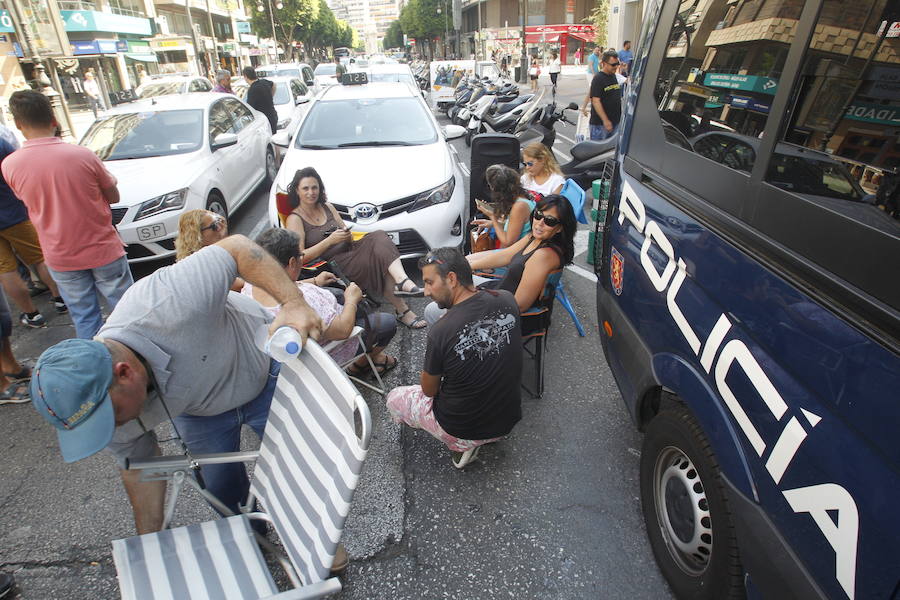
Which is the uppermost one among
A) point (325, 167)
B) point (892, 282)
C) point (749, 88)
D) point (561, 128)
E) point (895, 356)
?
point (749, 88)

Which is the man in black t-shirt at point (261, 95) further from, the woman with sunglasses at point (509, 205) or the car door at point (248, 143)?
the woman with sunglasses at point (509, 205)

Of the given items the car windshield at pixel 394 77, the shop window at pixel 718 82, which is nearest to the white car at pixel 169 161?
the shop window at pixel 718 82

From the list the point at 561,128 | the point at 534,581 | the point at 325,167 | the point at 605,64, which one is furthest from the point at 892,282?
the point at 561,128

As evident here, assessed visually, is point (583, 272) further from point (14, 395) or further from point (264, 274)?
point (14, 395)

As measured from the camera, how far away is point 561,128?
13070 mm

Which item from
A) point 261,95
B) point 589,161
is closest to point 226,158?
point 261,95

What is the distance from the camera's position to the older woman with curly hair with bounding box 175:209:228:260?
2.96 meters

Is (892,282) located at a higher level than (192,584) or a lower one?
higher

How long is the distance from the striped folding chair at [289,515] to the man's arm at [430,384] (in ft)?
2.49

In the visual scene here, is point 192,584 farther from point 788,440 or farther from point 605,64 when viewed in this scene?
point 605,64

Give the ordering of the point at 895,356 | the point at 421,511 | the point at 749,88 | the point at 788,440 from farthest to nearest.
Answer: the point at 421,511 < the point at 749,88 < the point at 788,440 < the point at 895,356

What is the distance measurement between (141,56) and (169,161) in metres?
32.9

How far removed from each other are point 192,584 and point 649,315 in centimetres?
191

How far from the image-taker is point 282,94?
12453mm
